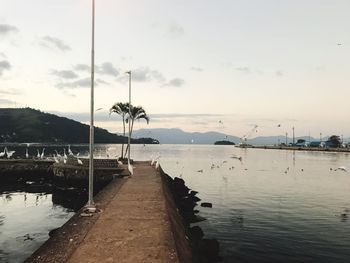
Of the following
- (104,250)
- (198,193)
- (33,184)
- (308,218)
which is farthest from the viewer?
(33,184)

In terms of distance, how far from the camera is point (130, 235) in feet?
51.4

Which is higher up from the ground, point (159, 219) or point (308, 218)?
point (159, 219)

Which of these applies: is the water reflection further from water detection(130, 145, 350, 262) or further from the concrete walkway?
water detection(130, 145, 350, 262)

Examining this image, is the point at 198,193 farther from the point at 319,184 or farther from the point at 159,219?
the point at 159,219

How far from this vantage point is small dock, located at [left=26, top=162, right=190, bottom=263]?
519 inches

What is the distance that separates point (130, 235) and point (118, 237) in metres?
0.54

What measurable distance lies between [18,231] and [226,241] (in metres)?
13.8

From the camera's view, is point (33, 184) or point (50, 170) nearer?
point (33, 184)

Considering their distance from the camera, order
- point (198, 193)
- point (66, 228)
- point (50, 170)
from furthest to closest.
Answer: point (50, 170) < point (198, 193) < point (66, 228)

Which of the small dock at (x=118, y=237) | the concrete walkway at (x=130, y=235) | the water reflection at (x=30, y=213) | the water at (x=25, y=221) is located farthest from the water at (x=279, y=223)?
the water reflection at (x=30, y=213)

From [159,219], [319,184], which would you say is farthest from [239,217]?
[319,184]

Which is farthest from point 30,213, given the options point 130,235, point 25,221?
point 130,235

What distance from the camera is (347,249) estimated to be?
74.9 feet

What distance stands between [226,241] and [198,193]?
23.9m
